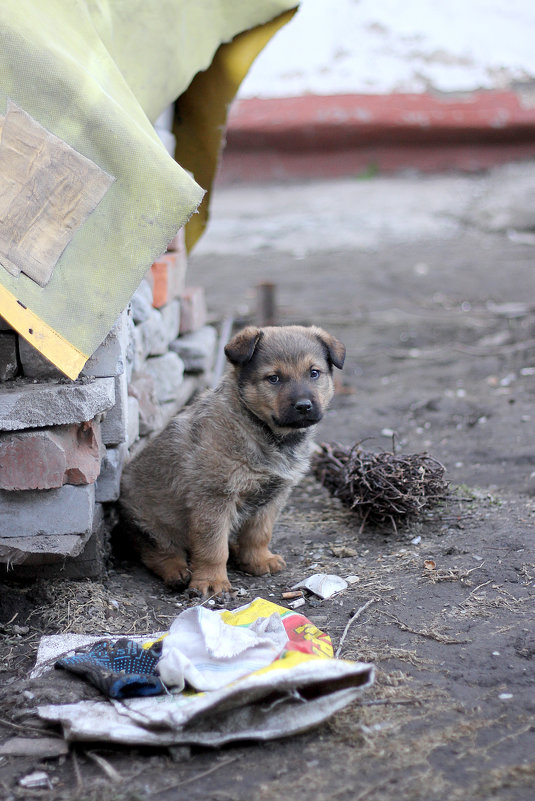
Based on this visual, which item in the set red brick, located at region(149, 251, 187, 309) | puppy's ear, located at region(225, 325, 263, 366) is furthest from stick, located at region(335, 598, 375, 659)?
red brick, located at region(149, 251, 187, 309)

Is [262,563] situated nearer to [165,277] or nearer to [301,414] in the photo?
[301,414]

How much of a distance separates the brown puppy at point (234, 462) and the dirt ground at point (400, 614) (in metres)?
0.19

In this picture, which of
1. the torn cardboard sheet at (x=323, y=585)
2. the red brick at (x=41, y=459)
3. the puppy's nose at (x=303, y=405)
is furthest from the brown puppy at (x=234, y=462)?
the red brick at (x=41, y=459)

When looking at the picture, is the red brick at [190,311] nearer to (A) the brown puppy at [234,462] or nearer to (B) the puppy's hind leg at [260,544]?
(A) the brown puppy at [234,462]

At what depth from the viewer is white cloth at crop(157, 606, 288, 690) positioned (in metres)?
2.79

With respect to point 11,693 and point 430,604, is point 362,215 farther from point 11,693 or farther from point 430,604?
point 11,693

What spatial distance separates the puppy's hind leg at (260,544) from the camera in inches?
165

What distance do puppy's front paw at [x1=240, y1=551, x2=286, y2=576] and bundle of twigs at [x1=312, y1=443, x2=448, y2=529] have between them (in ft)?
1.69

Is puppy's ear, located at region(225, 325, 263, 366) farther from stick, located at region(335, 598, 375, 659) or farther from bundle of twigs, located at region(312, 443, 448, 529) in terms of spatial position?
stick, located at region(335, 598, 375, 659)

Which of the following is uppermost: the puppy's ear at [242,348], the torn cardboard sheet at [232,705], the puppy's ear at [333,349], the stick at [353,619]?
the puppy's ear at [242,348]

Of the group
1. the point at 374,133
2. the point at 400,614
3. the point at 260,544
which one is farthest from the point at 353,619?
the point at 374,133

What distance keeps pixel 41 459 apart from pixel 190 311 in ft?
9.85

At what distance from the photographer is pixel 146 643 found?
10.5 ft

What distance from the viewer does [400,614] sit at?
3.50 meters
